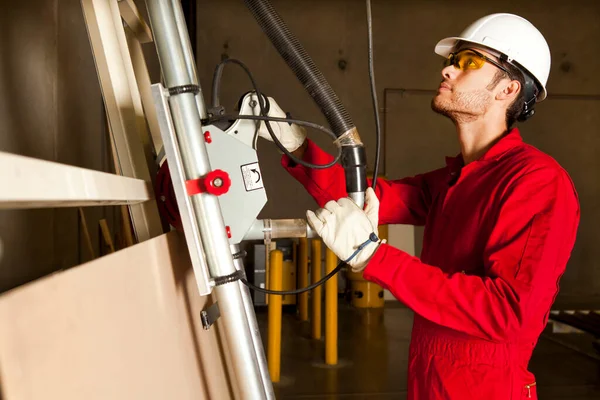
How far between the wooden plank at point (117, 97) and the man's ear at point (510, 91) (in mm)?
1088

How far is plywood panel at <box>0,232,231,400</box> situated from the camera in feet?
1.25

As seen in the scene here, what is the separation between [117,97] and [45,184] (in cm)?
64

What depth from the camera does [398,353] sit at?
11.3 ft

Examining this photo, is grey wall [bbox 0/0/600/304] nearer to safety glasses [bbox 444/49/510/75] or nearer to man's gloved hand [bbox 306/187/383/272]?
safety glasses [bbox 444/49/510/75]

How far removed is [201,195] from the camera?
0.76 m

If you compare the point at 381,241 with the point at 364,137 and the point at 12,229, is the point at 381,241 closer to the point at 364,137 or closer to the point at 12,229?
the point at 12,229

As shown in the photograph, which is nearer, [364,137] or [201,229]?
[201,229]

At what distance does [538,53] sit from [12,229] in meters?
1.54

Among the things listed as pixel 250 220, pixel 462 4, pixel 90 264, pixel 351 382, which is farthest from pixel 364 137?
pixel 90 264

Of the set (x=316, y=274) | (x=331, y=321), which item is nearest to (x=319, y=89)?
(x=331, y=321)

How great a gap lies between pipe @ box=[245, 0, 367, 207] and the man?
7 cm

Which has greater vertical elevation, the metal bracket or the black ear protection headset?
the black ear protection headset

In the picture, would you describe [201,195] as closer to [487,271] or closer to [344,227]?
[344,227]

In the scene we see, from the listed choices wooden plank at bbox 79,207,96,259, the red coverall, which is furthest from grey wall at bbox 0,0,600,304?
the red coverall
